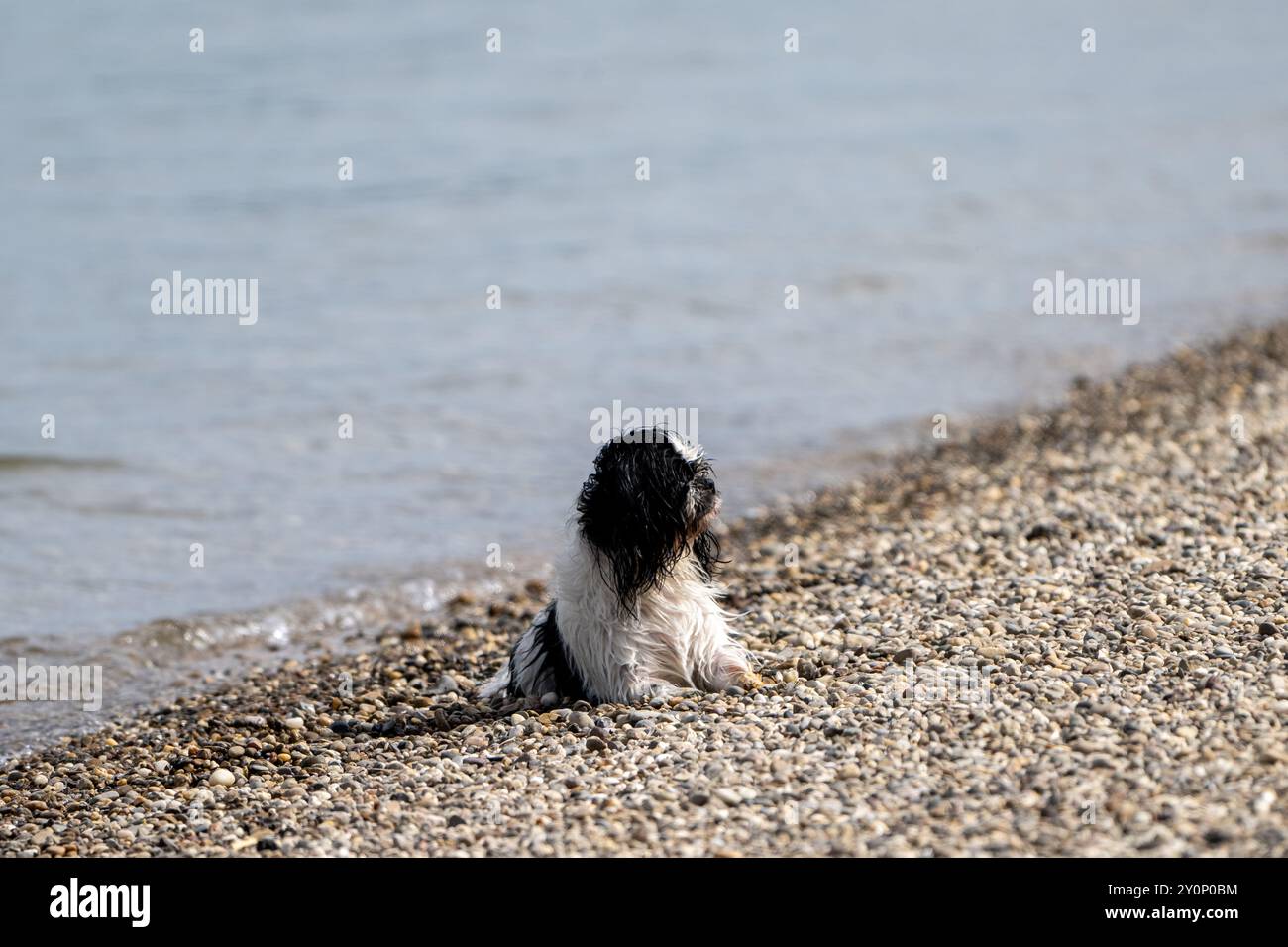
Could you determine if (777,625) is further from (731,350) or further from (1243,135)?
(1243,135)

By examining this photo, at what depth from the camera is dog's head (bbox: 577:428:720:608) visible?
22.4 feet

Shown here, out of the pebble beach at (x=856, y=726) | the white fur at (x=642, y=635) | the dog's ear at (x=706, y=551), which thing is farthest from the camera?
the dog's ear at (x=706, y=551)

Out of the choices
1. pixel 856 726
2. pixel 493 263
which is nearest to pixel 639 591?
pixel 856 726

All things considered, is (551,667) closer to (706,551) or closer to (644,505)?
(706,551)

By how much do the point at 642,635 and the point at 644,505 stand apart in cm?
71

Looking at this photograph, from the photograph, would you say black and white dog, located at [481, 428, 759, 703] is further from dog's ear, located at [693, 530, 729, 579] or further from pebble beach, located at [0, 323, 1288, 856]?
pebble beach, located at [0, 323, 1288, 856]

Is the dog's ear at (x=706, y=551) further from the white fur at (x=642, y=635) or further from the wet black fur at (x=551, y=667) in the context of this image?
the wet black fur at (x=551, y=667)

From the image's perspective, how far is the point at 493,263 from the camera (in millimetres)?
18719

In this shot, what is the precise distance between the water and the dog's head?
136 inches

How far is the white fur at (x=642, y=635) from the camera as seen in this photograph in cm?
714

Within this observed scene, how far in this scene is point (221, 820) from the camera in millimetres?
6570

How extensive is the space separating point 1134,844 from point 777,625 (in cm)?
334

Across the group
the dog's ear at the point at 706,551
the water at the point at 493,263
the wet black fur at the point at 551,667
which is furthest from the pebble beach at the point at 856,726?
the water at the point at 493,263

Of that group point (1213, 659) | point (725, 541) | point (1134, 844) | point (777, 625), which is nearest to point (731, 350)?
point (725, 541)
